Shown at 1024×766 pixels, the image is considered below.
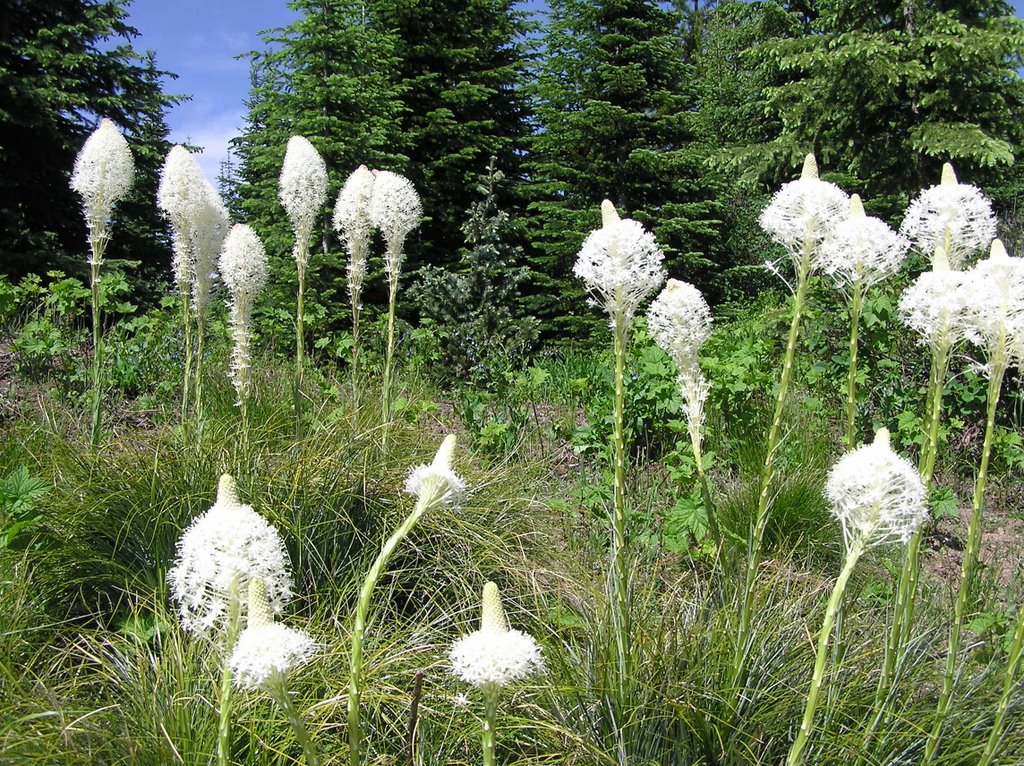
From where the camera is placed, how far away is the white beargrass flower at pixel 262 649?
123 cm

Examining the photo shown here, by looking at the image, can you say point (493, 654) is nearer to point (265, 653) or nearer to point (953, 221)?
point (265, 653)

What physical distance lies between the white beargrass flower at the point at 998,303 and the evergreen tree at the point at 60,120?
37.4ft

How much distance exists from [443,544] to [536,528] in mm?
542

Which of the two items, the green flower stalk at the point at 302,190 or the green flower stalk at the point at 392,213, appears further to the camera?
the green flower stalk at the point at 302,190

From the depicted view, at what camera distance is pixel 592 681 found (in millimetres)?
2199

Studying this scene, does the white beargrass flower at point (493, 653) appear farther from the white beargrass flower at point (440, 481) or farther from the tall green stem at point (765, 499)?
the tall green stem at point (765, 499)

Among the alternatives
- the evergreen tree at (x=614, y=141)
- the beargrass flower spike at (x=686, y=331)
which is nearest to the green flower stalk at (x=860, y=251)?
the beargrass flower spike at (x=686, y=331)

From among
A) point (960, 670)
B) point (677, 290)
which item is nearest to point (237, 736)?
point (677, 290)

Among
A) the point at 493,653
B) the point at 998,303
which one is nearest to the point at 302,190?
the point at 998,303

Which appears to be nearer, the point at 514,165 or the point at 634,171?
the point at 634,171

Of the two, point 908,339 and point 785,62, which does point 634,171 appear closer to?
point 785,62

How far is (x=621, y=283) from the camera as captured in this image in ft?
6.75

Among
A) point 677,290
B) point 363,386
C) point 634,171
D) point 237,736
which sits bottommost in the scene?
point 237,736

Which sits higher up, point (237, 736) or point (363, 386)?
point (363, 386)
